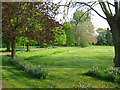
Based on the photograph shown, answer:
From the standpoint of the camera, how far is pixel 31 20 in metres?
8.59

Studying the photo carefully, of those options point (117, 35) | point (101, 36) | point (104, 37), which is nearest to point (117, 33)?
point (117, 35)

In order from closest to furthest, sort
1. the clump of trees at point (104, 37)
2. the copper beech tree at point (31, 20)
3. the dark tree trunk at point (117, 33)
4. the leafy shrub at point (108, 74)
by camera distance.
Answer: the leafy shrub at point (108, 74) < the copper beech tree at point (31, 20) < the dark tree trunk at point (117, 33) < the clump of trees at point (104, 37)

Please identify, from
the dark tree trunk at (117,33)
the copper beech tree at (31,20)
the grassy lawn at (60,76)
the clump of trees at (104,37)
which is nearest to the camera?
the grassy lawn at (60,76)

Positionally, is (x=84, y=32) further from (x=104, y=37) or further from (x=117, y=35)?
(x=117, y=35)

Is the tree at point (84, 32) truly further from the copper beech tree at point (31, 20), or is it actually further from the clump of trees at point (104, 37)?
the copper beech tree at point (31, 20)

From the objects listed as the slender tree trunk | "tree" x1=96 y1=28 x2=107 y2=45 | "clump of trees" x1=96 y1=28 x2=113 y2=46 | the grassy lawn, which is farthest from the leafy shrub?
"tree" x1=96 y1=28 x2=107 y2=45

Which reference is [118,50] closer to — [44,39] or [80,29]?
[44,39]

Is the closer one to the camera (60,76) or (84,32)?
(60,76)

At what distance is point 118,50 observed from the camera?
8.17m

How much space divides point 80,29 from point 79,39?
506 cm

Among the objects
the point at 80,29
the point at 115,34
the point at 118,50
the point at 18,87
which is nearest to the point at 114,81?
the point at 118,50

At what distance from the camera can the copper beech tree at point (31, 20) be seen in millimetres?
7107

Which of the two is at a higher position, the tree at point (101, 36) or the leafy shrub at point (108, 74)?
the tree at point (101, 36)

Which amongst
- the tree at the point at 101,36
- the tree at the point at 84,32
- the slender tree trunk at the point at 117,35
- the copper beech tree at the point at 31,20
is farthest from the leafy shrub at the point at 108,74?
the tree at the point at 101,36
